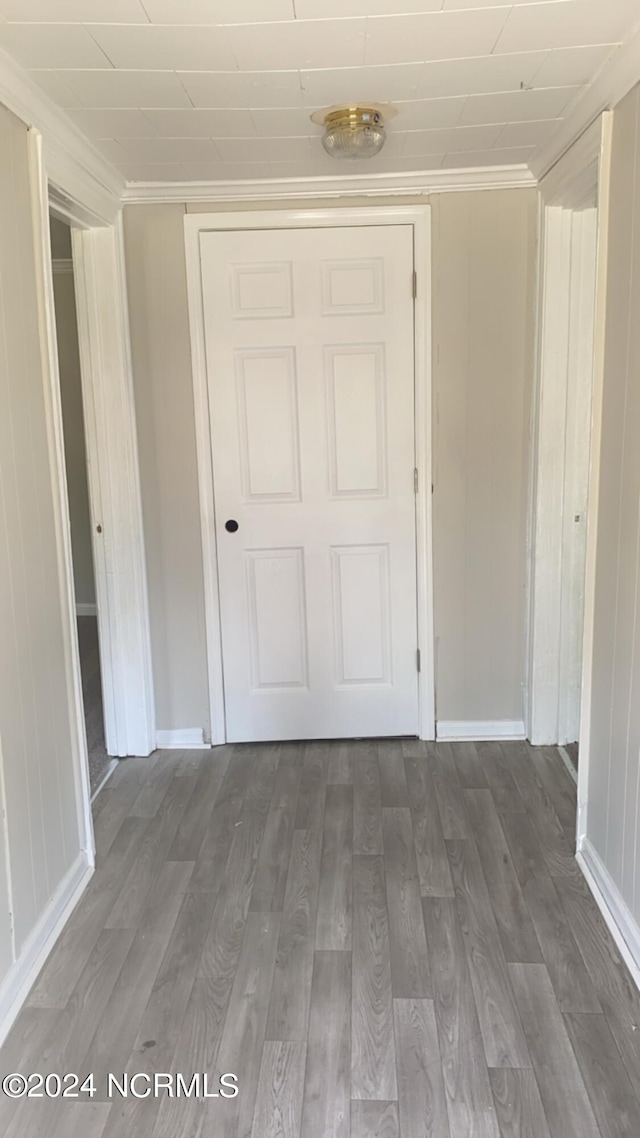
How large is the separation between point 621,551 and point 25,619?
153cm

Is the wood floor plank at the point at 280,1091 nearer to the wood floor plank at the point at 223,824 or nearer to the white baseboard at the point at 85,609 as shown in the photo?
the wood floor plank at the point at 223,824

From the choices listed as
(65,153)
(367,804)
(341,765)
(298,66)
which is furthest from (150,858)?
(298,66)

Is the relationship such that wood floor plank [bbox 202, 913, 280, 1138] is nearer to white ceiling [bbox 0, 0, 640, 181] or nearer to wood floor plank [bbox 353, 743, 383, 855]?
wood floor plank [bbox 353, 743, 383, 855]

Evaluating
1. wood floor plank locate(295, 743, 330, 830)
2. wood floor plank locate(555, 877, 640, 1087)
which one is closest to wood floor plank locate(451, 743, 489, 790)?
wood floor plank locate(295, 743, 330, 830)

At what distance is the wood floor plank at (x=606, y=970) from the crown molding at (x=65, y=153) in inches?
98.8

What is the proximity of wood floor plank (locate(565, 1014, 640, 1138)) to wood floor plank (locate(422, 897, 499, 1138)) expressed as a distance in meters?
0.21

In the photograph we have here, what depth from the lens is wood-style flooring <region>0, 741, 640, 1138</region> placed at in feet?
5.10

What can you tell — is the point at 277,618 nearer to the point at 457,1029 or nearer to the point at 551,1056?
the point at 457,1029

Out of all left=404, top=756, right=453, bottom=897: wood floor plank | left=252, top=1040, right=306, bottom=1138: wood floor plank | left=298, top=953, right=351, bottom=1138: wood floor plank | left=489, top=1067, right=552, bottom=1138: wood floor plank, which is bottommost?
left=252, top=1040, right=306, bottom=1138: wood floor plank

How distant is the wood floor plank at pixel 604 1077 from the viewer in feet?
4.91

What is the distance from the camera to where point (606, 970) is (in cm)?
190

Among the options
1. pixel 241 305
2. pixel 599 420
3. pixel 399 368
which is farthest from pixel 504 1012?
pixel 241 305

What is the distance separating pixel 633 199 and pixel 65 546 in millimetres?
1763

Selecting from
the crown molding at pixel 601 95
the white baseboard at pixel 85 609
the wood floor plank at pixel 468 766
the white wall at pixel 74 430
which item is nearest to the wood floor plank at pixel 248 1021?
the wood floor plank at pixel 468 766
